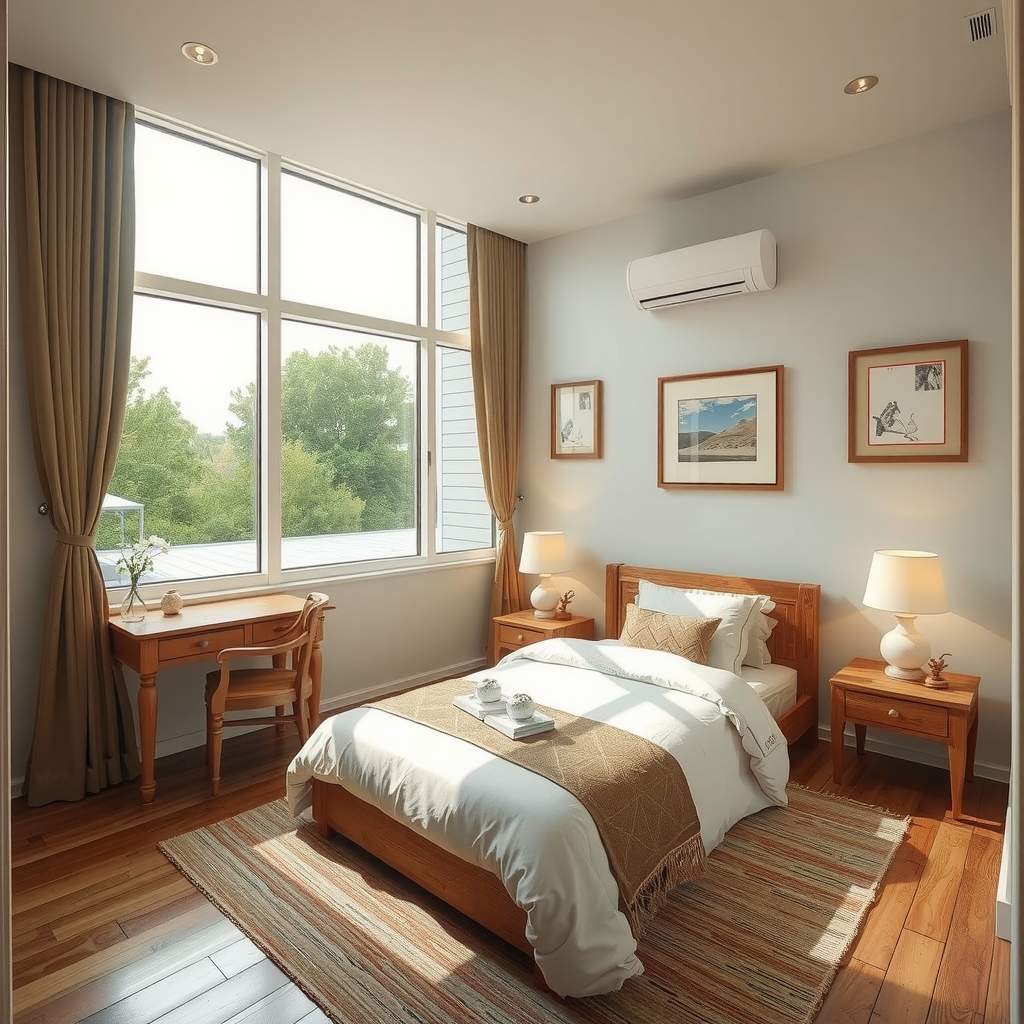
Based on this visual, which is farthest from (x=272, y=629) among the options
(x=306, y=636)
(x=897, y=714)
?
(x=897, y=714)

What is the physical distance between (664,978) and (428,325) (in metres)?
3.83

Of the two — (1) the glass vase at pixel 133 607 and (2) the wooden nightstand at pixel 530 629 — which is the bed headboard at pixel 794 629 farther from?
(1) the glass vase at pixel 133 607

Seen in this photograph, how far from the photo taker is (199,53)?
276cm

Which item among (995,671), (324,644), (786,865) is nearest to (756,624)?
(995,671)

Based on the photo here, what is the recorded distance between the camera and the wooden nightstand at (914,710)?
2.90 meters

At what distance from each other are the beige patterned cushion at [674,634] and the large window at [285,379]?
1697 mm

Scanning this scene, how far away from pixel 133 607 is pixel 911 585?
11.6ft

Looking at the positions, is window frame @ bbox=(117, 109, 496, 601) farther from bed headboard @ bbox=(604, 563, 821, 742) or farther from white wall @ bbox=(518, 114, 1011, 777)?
bed headboard @ bbox=(604, 563, 821, 742)

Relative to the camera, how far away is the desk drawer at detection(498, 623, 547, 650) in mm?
4391

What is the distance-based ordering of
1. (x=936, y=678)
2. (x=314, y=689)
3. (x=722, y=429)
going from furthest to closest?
(x=722, y=429) < (x=314, y=689) < (x=936, y=678)

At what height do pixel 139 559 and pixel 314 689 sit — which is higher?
pixel 139 559

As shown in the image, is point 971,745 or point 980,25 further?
point 971,745

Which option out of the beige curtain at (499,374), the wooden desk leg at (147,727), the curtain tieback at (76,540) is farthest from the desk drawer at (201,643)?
the beige curtain at (499,374)

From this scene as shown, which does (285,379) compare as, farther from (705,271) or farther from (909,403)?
(909,403)
